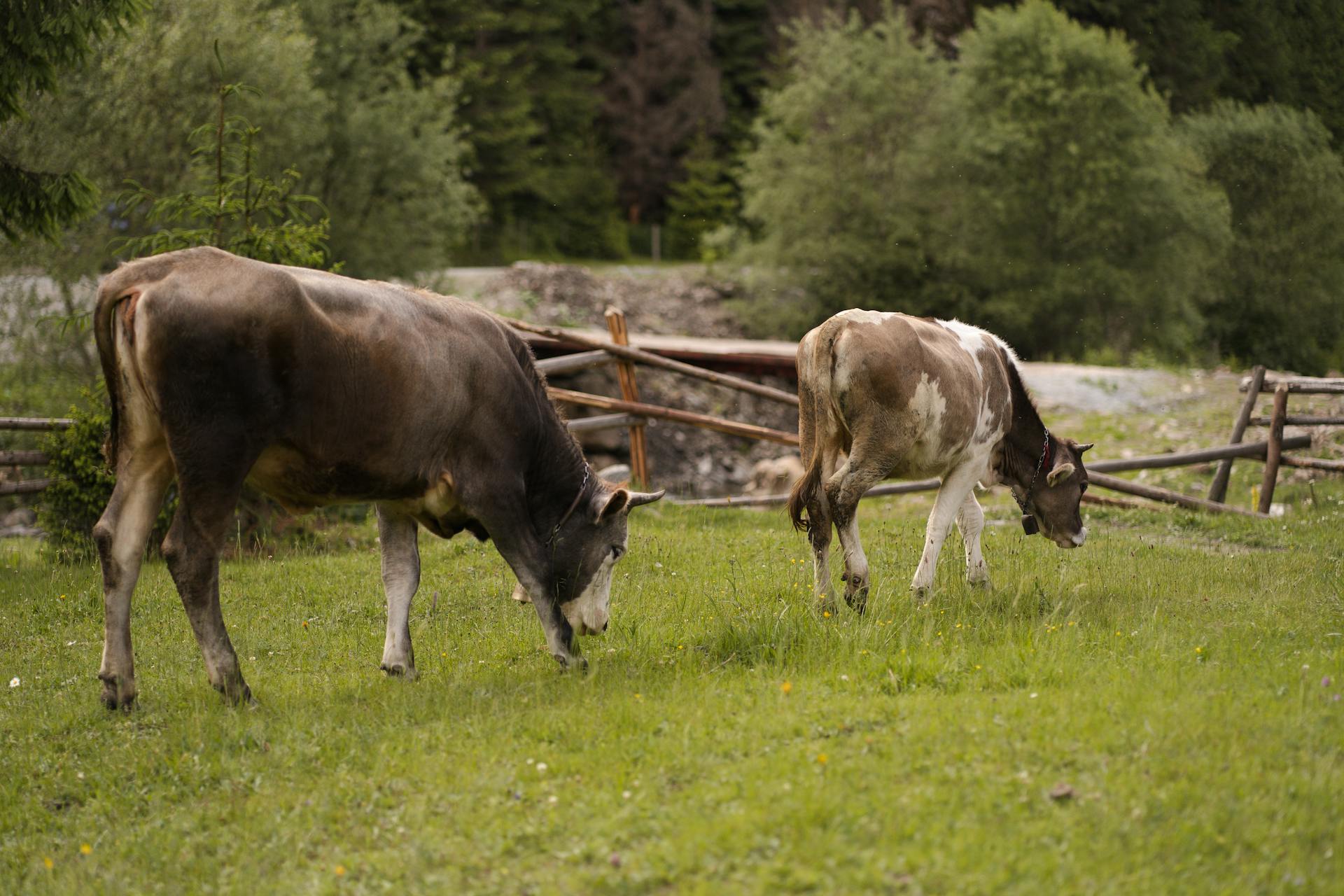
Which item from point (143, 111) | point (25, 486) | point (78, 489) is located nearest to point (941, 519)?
point (78, 489)

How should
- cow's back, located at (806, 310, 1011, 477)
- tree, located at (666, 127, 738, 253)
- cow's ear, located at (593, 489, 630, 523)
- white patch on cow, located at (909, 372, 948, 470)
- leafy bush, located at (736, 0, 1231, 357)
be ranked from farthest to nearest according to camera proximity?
tree, located at (666, 127, 738, 253)
leafy bush, located at (736, 0, 1231, 357)
white patch on cow, located at (909, 372, 948, 470)
cow's back, located at (806, 310, 1011, 477)
cow's ear, located at (593, 489, 630, 523)

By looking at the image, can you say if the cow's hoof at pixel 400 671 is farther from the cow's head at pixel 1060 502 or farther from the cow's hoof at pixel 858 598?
the cow's head at pixel 1060 502

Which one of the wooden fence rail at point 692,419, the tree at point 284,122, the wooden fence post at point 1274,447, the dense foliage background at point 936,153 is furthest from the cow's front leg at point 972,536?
the dense foliage background at point 936,153

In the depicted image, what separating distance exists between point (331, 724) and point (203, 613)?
0.79 meters

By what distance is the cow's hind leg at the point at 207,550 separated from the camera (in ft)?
17.3

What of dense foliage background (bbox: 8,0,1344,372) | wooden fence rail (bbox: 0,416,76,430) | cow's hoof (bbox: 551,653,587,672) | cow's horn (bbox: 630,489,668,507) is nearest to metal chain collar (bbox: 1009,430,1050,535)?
cow's horn (bbox: 630,489,668,507)

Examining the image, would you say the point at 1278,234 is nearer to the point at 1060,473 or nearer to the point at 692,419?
the point at 692,419

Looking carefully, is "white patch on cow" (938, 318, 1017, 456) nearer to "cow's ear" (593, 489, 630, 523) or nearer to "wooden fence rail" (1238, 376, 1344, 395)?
"cow's ear" (593, 489, 630, 523)

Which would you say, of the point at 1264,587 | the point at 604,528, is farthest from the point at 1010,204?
the point at 604,528

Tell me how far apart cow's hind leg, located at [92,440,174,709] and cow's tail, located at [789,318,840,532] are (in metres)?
3.47

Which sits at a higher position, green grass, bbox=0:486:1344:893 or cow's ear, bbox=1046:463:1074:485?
cow's ear, bbox=1046:463:1074:485

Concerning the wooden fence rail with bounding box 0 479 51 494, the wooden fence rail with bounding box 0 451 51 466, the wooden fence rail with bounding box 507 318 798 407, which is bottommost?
the wooden fence rail with bounding box 0 479 51 494

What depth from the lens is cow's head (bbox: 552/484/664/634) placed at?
6547 millimetres

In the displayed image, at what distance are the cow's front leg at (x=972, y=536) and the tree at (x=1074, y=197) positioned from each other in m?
22.9
